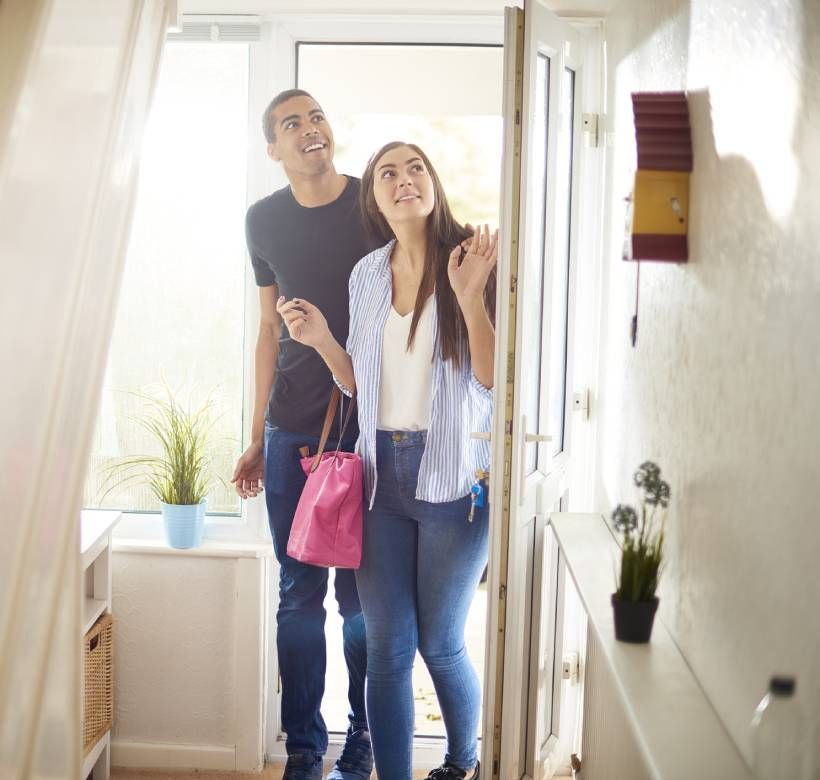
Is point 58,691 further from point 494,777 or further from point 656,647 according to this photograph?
point 494,777

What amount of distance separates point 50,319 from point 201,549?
6.90 feet

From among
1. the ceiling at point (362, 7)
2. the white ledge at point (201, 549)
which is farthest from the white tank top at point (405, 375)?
the ceiling at point (362, 7)

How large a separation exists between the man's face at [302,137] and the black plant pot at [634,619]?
1.78 m

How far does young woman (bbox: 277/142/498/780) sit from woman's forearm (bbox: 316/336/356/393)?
47 mm

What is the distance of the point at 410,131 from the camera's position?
264 inches

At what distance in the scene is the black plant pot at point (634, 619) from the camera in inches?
71.8

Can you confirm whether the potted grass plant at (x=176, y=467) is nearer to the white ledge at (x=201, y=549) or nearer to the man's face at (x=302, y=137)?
the white ledge at (x=201, y=549)

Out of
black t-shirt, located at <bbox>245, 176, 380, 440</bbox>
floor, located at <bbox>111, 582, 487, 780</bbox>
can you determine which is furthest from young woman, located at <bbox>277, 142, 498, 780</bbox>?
floor, located at <bbox>111, 582, 487, 780</bbox>

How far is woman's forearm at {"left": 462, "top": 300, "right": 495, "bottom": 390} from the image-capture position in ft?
9.53

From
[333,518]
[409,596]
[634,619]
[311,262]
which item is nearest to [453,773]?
[409,596]

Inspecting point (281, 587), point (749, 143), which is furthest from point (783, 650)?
point (281, 587)

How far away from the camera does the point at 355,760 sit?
3.23 meters

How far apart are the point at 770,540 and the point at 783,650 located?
0.45 feet

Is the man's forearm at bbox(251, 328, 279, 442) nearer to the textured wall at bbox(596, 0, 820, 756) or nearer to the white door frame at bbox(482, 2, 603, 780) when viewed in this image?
the white door frame at bbox(482, 2, 603, 780)
